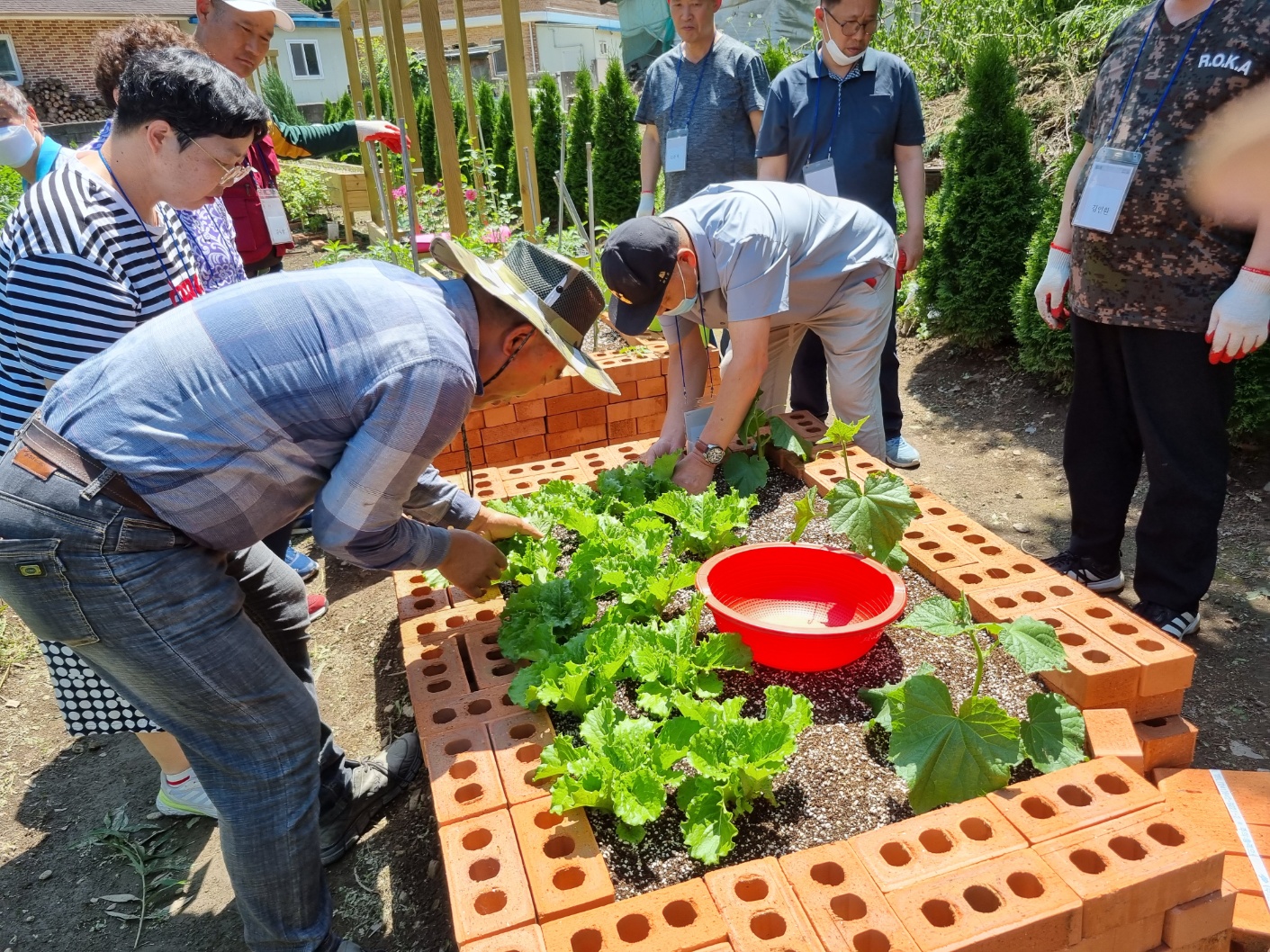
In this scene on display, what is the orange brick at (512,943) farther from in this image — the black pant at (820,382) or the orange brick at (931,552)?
the black pant at (820,382)

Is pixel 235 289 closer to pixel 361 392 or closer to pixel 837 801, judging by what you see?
pixel 361 392

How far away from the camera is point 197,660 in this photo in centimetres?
Result: 151

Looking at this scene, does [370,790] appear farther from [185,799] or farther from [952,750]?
[952,750]

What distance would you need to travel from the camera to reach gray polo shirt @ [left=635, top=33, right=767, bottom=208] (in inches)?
158

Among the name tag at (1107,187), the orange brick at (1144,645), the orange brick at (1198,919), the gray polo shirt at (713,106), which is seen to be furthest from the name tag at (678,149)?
the orange brick at (1198,919)

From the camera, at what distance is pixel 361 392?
4.74 feet

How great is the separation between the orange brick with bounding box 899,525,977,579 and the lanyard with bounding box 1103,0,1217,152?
117 centimetres

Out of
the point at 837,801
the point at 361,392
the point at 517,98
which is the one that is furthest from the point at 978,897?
the point at 517,98

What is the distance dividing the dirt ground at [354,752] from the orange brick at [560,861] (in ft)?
1.95

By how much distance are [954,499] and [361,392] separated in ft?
10.6

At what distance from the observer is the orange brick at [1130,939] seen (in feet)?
4.40

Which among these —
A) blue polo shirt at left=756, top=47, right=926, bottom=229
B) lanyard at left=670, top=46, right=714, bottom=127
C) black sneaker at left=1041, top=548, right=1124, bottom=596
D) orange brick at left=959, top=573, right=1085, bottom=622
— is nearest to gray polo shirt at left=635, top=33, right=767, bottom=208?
lanyard at left=670, top=46, right=714, bottom=127

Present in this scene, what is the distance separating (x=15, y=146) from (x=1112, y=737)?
3337 mm

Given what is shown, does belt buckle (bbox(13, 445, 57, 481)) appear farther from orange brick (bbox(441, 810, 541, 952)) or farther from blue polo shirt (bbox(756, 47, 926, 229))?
blue polo shirt (bbox(756, 47, 926, 229))
